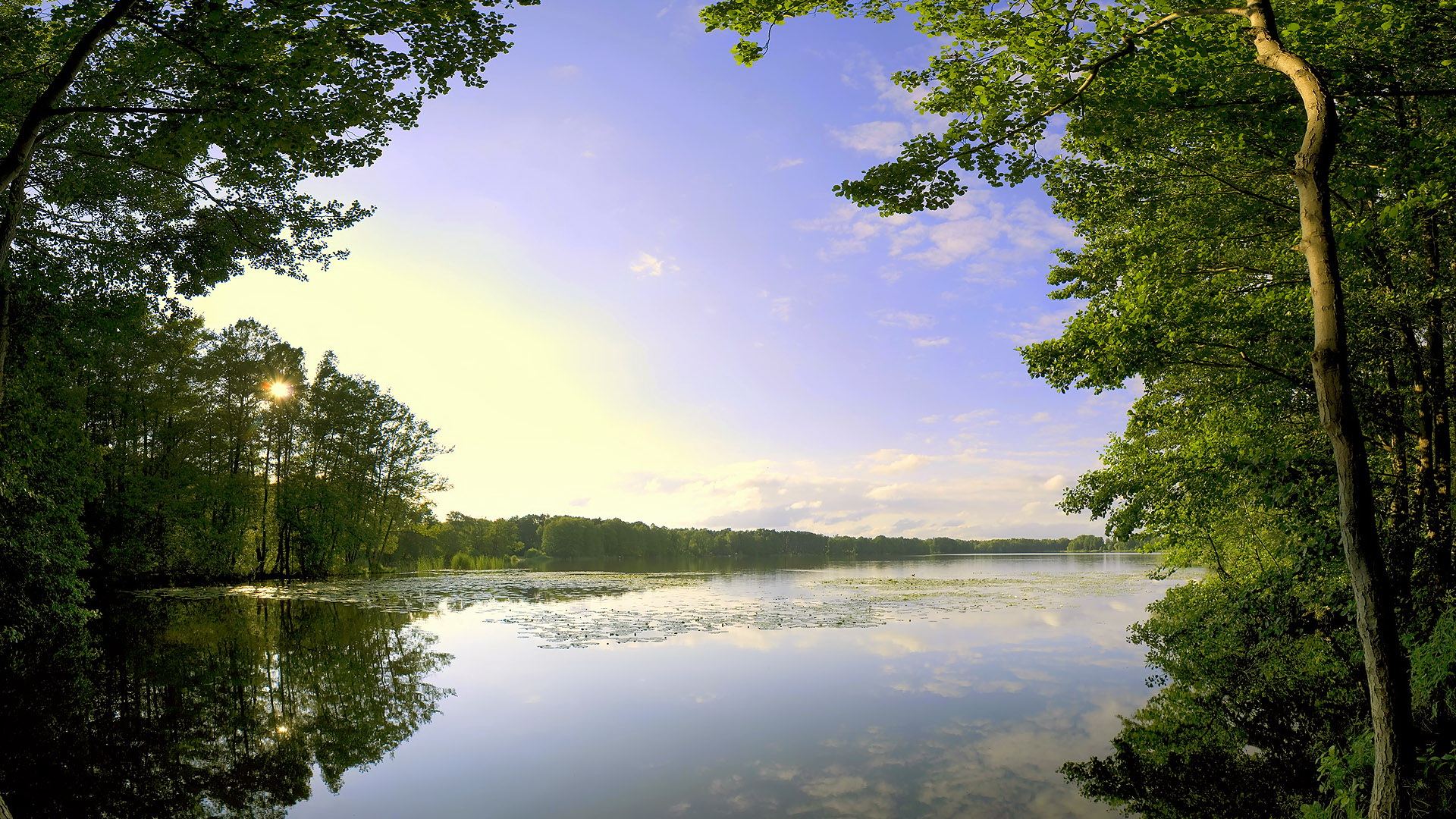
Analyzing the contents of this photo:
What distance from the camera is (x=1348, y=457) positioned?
5527 millimetres

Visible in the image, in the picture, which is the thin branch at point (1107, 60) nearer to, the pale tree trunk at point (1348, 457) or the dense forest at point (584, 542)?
the pale tree trunk at point (1348, 457)

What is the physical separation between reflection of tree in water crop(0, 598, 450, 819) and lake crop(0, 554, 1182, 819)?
0.17ft

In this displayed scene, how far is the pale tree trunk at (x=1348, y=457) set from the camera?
5.29 m

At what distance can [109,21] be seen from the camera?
6902 mm

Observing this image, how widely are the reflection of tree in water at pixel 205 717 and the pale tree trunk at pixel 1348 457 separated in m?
10.6

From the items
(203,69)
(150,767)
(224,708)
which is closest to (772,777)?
(150,767)

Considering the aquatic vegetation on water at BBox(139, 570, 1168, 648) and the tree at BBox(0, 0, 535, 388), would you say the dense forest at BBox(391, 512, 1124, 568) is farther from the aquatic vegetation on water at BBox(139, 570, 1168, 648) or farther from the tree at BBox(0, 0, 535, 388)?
the tree at BBox(0, 0, 535, 388)

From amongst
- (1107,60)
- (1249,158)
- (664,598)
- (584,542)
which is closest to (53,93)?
(1107,60)

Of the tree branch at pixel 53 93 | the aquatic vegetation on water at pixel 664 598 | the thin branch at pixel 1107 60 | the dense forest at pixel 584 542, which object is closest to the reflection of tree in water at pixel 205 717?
the aquatic vegetation on water at pixel 664 598

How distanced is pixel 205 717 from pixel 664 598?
22727 mm

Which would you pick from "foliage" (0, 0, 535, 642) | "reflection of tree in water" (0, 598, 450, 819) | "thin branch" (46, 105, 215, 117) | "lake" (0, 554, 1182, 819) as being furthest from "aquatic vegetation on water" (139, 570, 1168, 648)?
"thin branch" (46, 105, 215, 117)

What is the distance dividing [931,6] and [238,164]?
9.02 meters

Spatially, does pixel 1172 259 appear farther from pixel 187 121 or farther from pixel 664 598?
pixel 664 598

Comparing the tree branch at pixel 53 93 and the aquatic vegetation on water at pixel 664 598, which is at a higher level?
the tree branch at pixel 53 93
